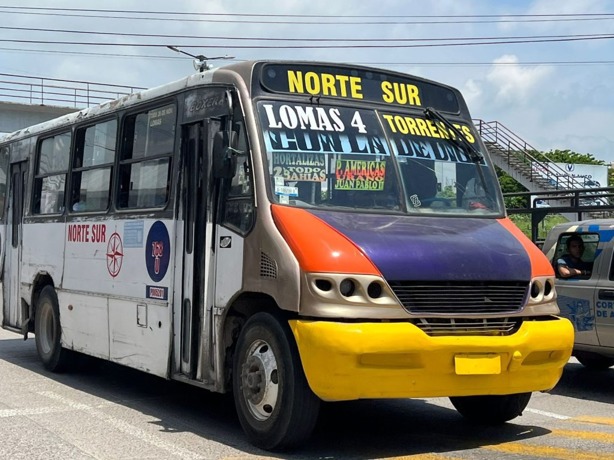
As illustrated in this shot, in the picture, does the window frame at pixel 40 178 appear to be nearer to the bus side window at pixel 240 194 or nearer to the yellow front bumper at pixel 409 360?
the bus side window at pixel 240 194

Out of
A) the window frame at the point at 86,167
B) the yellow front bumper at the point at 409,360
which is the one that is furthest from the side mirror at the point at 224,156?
the window frame at the point at 86,167

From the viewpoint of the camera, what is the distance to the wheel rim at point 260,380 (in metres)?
6.28

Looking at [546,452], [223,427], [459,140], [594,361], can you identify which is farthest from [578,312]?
[223,427]

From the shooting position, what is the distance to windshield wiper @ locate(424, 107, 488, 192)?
25.0 feet

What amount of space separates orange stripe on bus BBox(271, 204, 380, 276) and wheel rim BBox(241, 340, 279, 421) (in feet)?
2.50

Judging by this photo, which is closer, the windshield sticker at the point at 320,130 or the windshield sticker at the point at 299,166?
the windshield sticker at the point at 299,166

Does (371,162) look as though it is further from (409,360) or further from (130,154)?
(130,154)

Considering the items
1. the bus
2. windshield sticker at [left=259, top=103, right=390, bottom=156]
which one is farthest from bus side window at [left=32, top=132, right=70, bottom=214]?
windshield sticker at [left=259, top=103, right=390, bottom=156]

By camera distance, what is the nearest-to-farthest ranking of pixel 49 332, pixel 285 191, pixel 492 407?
pixel 285 191 < pixel 492 407 < pixel 49 332

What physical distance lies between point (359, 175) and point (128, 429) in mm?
2768

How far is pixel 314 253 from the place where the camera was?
19.8ft

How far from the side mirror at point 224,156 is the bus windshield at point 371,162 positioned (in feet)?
0.90

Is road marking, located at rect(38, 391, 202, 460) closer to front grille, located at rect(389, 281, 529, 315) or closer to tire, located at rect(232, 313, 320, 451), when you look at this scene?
tire, located at rect(232, 313, 320, 451)

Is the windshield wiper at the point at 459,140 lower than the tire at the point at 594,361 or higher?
higher
